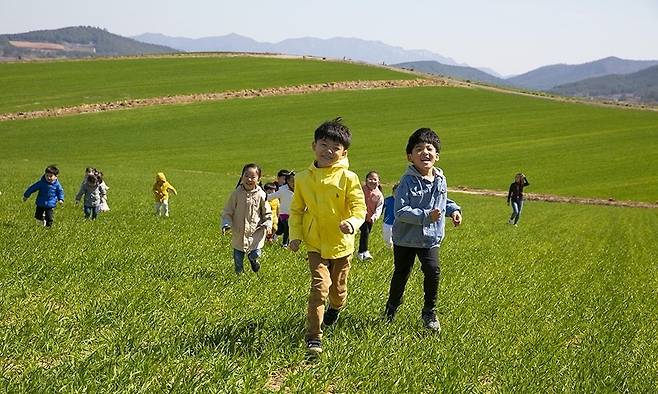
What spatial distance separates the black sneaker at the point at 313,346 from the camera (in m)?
5.94

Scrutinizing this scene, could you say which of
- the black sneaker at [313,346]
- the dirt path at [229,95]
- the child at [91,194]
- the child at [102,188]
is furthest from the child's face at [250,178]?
the dirt path at [229,95]

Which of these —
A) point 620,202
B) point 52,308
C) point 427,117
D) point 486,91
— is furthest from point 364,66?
point 52,308

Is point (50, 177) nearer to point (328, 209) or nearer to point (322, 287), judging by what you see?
point (328, 209)

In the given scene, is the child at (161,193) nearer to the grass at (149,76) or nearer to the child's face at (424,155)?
the child's face at (424,155)

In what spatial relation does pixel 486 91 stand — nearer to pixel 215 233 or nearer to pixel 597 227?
pixel 597 227

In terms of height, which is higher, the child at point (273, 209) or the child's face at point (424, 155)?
the child's face at point (424, 155)

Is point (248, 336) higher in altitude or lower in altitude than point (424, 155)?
lower

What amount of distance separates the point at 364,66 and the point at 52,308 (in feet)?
322

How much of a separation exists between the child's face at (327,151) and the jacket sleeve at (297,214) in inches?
16.1

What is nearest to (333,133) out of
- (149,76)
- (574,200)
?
(574,200)

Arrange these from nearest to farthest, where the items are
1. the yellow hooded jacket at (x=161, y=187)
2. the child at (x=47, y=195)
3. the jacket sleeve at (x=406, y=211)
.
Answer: the jacket sleeve at (x=406, y=211) → the child at (x=47, y=195) → the yellow hooded jacket at (x=161, y=187)

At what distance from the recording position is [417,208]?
729 centimetres

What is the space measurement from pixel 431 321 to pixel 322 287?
180 cm

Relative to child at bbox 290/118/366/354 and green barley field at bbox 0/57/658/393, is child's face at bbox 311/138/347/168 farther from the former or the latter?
green barley field at bbox 0/57/658/393
